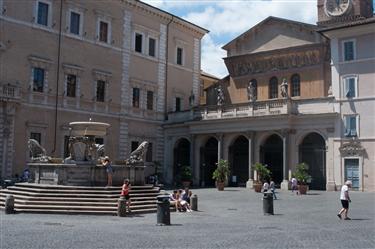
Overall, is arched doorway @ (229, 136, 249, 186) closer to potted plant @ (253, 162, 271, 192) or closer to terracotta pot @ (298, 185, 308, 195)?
potted plant @ (253, 162, 271, 192)

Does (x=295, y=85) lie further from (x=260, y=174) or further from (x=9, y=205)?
(x=9, y=205)

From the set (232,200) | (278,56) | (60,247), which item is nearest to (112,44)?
(278,56)

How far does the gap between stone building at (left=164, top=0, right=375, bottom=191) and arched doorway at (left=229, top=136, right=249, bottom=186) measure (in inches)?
3.4

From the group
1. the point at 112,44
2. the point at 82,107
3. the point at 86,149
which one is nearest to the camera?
the point at 86,149

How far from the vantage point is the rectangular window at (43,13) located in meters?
35.1

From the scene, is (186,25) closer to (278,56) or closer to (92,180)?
(278,56)

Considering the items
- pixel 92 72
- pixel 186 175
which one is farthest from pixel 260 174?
pixel 92 72

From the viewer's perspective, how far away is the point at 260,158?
3934 centimetres

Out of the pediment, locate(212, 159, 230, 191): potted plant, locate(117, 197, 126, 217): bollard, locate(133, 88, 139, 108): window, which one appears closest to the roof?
the pediment

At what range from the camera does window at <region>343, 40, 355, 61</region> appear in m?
35.9

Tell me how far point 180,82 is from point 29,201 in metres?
28.0

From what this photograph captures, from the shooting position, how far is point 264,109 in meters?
38.2

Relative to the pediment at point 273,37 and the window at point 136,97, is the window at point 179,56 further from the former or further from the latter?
the window at point 136,97

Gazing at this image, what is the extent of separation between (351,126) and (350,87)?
2.82 m
